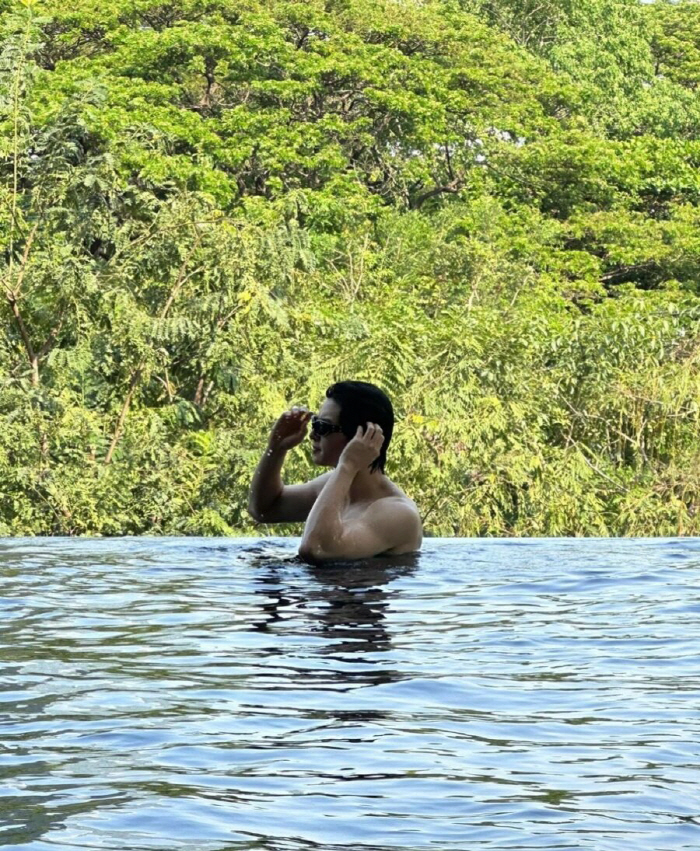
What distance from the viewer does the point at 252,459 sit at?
484 inches

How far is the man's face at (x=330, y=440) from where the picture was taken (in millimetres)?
6945

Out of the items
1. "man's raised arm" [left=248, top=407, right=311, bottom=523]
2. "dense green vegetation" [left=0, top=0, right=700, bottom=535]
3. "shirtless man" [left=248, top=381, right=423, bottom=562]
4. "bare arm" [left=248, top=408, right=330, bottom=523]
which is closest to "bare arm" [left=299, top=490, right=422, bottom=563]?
"shirtless man" [left=248, top=381, right=423, bottom=562]

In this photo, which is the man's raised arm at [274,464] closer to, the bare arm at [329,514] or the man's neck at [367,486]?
the man's neck at [367,486]

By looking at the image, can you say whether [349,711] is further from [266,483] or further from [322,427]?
[266,483]

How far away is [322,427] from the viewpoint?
6.92 metres

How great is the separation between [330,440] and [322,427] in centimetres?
8

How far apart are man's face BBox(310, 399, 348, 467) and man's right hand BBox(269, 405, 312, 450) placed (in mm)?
459

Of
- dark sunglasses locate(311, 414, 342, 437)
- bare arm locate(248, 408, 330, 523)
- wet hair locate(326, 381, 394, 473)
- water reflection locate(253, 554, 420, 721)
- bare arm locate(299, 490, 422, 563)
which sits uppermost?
wet hair locate(326, 381, 394, 473)

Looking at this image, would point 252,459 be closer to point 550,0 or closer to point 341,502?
point 341,502

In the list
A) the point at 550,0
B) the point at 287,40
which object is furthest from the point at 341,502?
the point at 550,0

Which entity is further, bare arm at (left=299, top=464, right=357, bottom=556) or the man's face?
the man's face

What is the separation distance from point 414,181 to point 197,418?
67.5 feet

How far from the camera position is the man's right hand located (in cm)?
748

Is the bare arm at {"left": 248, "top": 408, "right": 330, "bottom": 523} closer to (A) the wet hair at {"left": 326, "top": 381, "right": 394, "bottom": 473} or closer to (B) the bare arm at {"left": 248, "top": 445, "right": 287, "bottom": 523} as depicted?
(B) the bare arm at {"left": 248, "top": 445, "right": 287, "bottom": 523}
